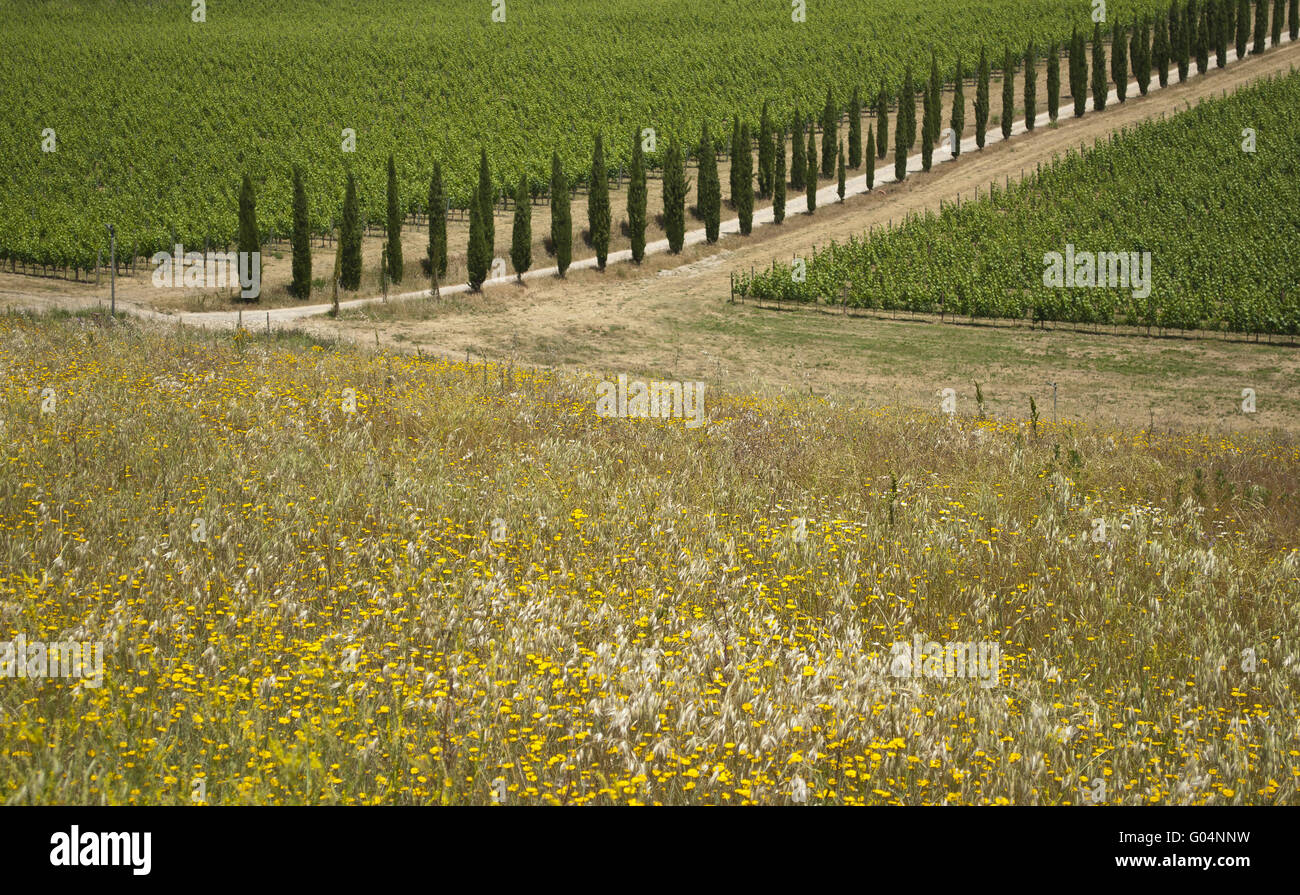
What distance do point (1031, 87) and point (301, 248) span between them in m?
55.8

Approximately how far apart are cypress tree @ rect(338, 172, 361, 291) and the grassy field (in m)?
31.7

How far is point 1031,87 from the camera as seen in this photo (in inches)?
3024

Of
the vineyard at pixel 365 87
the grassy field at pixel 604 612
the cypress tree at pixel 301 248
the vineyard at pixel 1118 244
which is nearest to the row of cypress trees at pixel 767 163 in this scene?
the cypress tree at pixel 301 248

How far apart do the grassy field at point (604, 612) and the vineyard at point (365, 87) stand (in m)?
41.5

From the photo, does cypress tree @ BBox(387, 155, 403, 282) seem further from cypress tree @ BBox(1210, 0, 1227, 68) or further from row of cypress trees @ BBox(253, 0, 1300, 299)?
cypress tree @ BBox(1210, 0, 1227, 68)

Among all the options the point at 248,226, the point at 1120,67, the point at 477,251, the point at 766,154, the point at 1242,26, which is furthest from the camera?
the point at 1242,26

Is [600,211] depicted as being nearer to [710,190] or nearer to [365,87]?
[710,190]

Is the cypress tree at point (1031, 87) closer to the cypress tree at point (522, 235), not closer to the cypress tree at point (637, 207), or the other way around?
the cypress tree at point (637, 207)

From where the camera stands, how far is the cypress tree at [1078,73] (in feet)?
240

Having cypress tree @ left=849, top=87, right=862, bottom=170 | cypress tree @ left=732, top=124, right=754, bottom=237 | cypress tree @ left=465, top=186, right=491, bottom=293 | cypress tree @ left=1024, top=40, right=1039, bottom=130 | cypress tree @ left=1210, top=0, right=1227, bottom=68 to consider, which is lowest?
cypress tree @ left=465, top=186, right=491, bottom=293

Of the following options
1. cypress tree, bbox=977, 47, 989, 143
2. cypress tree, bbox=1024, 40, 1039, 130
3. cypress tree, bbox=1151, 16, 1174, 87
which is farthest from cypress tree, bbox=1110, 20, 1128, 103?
cypress tree, bbox=977, 47, 989, 143

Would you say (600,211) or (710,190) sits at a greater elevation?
(710,190)

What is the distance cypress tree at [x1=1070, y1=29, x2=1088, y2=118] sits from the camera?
73000mm

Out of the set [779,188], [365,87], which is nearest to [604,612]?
[779,188]
